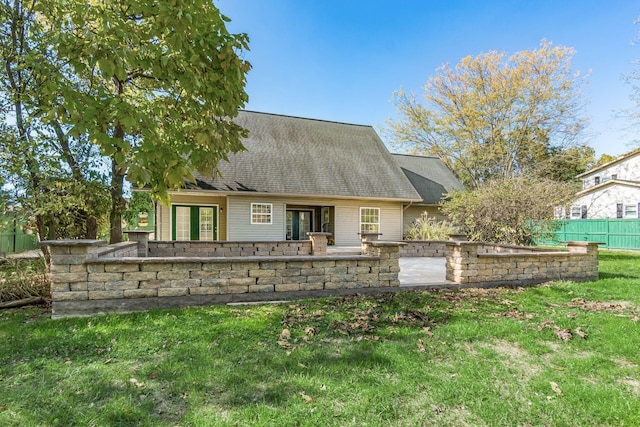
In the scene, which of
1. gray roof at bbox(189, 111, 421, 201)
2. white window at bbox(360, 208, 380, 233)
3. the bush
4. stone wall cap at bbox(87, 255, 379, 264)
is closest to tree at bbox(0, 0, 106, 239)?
the bush

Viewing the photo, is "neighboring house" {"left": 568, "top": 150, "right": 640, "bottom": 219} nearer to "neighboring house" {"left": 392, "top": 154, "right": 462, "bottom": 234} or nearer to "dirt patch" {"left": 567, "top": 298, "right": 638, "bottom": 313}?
"neighboring house" {"left": 392, "top": 154, "right": 462, "bottom": 234}

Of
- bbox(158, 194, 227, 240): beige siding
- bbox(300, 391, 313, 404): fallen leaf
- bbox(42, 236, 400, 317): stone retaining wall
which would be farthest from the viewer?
bbox(158, 194, 227, 240): beige siding

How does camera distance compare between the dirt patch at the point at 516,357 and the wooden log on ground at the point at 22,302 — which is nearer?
the dirt patch at the point at 516,357

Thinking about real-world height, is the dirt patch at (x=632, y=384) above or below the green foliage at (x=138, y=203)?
below

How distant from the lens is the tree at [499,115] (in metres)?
22.5

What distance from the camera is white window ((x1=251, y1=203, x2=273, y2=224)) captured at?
45.3ft

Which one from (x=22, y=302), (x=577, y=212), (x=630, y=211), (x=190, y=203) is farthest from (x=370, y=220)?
(x=577, y=212)

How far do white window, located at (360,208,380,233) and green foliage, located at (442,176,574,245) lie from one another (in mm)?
4879

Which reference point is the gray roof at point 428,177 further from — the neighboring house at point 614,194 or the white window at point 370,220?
the neighboring house at point 614,194

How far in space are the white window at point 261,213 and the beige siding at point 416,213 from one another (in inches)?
290

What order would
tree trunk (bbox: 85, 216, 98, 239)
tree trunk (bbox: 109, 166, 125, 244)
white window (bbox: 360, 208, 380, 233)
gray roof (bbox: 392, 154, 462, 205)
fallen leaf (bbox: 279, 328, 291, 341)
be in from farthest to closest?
gray roof (bbox: 392, 154, 462, 205)
white window (bbox: 360, 208, 380, 233)
tree trunk (bbox: 85, 216, 98, 239)
tree trunk (bbox: 109, 166, 125, 244)
fallen leaf (bbox: 279, 328, 291, 341)

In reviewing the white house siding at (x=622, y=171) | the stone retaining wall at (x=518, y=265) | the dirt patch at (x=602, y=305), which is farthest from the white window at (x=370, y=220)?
the white house siding at (x=622, y=171)

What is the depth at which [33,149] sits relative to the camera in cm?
610

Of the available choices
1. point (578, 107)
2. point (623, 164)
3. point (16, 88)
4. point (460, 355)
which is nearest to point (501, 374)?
point (460, 355)
